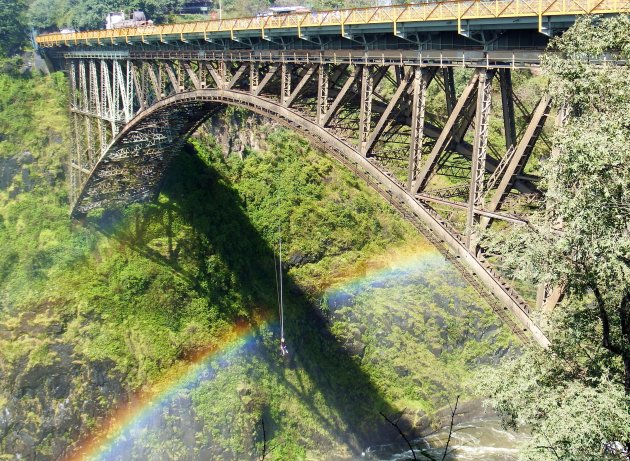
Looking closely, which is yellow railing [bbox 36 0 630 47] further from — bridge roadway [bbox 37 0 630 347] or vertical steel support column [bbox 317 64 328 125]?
vertical steel support column [bbox 317 64 328 125]

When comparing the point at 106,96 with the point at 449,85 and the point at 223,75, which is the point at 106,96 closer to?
the point at 223,75

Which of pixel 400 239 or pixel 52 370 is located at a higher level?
pixel 400 239

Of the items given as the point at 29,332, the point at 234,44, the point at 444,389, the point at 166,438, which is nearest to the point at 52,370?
the point at 29,332

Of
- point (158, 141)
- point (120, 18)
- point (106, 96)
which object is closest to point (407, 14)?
point (158, 141)

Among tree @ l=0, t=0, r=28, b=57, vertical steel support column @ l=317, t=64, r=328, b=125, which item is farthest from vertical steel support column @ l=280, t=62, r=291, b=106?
tree @ l=0, t=0, r=28, b=57

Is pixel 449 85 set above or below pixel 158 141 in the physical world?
above

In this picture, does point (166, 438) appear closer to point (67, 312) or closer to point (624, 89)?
point (67, 312)

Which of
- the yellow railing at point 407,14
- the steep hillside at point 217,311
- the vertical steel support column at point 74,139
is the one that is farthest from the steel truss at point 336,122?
the steep hillside at point 217,311
